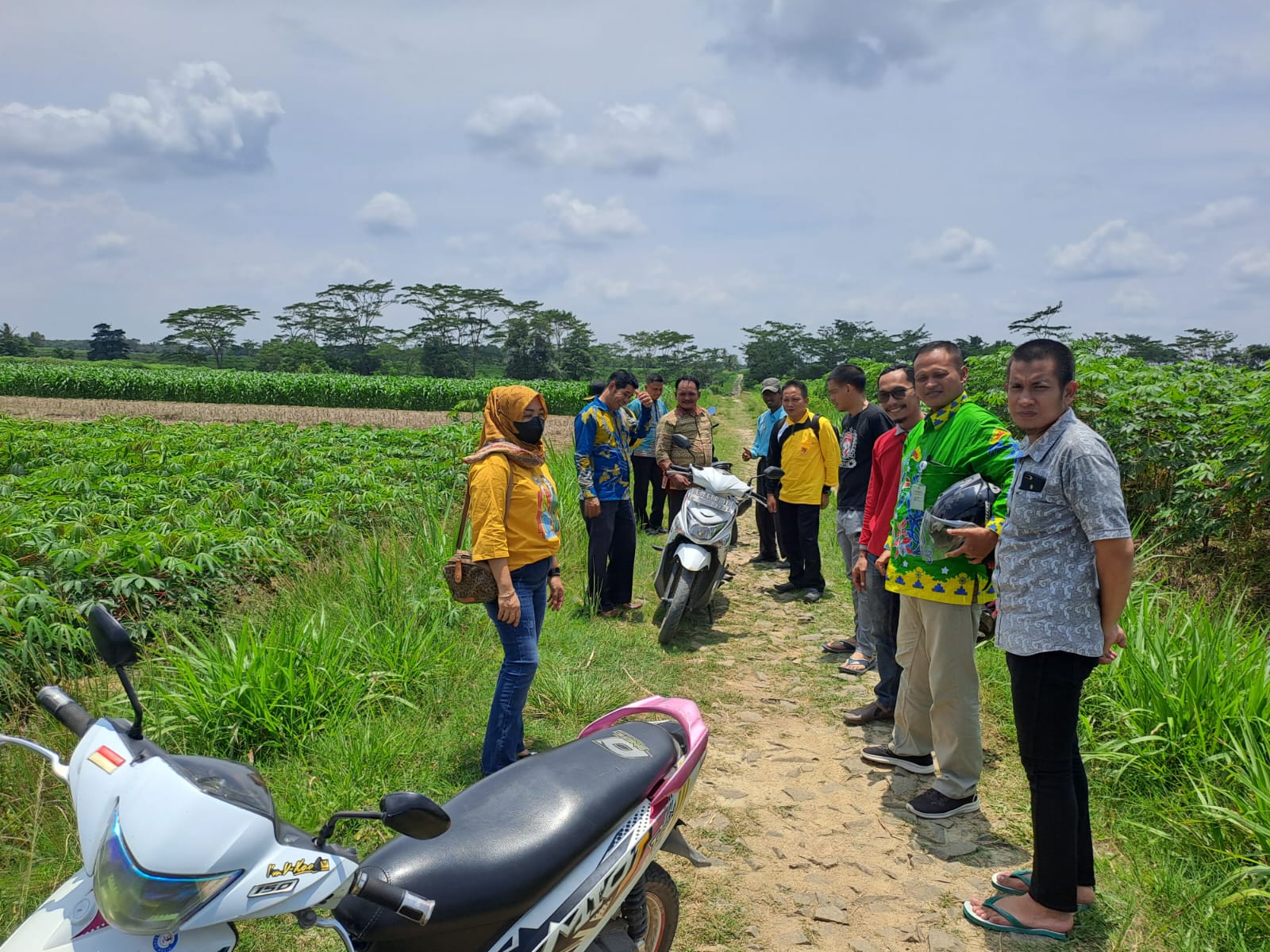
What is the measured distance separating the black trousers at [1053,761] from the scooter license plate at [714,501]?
3408mm

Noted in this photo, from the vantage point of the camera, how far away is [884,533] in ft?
13.5

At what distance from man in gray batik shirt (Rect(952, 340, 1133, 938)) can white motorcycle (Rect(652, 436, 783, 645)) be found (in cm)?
306

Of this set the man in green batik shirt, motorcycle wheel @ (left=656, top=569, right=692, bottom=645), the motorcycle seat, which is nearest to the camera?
the motorcycle seat

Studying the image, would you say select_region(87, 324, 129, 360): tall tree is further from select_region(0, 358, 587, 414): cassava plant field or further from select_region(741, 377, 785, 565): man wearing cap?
select_region(741, 377, 785, 565): man wearing cap

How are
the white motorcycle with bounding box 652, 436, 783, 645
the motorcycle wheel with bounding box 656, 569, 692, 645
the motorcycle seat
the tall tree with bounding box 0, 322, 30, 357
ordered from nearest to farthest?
the motorcycle seat → the motorcycle wheel with bounding box 656, 569, 692, 645 → the white motorcycle with bounding box 652, 436, 783, 645 → the tall tree with bounding box 0, 322, 30, 357

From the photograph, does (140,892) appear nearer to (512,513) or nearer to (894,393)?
(512,513)

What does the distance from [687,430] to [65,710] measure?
6.65m

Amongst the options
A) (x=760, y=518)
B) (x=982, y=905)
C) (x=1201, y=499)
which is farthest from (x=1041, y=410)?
(x=760, y=518)

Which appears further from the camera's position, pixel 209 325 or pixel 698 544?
pixel 209 325

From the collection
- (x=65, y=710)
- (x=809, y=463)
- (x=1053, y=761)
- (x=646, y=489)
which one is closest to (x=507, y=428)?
(x=65, y=710)

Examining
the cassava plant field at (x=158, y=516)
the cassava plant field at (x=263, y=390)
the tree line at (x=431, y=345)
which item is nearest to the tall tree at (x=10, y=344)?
the tree line at (x=431, y=345)

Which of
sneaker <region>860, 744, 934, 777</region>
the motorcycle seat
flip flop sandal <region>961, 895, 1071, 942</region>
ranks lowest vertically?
flip flop sandal <region>961, 895, 1071, 942</region>

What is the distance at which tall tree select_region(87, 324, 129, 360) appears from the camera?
84312 mm

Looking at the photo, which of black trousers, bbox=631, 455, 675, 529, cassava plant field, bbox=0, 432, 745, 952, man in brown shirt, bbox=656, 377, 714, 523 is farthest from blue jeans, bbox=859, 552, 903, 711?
black trousers, bbox=631, 455, 675, 529
